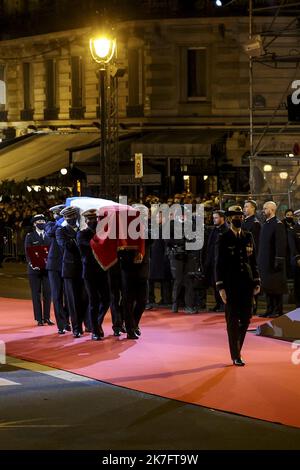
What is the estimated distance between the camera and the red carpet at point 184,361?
976 cm

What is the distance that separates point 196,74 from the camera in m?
34.6

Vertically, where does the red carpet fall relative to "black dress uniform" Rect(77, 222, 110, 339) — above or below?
below

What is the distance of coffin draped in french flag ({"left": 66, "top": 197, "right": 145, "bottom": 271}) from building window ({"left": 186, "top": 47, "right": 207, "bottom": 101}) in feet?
68.3

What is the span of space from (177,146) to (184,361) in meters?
20.1

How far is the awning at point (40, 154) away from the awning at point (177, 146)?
191 centimetres

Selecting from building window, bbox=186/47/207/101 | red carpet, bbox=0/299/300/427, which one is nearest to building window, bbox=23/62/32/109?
building window, bbox=186/47/207/101

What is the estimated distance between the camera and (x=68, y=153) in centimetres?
3362

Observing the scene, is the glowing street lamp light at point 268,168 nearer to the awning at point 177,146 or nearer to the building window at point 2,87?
the awning at point 177,146

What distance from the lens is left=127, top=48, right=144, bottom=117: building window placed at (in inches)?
1371

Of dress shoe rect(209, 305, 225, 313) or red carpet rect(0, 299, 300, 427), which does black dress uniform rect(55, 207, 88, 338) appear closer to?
red carpet rect(0, 299, 300, 427)

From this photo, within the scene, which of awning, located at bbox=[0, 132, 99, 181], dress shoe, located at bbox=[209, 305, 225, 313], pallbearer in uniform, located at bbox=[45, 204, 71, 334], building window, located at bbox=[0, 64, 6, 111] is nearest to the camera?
pallbearer in uniform, located at bbox=[45, 204, 71, 334]

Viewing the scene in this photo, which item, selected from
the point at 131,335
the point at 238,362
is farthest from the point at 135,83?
the point at 238,362

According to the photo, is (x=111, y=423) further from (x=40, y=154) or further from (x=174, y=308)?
(x=40, y=154)
